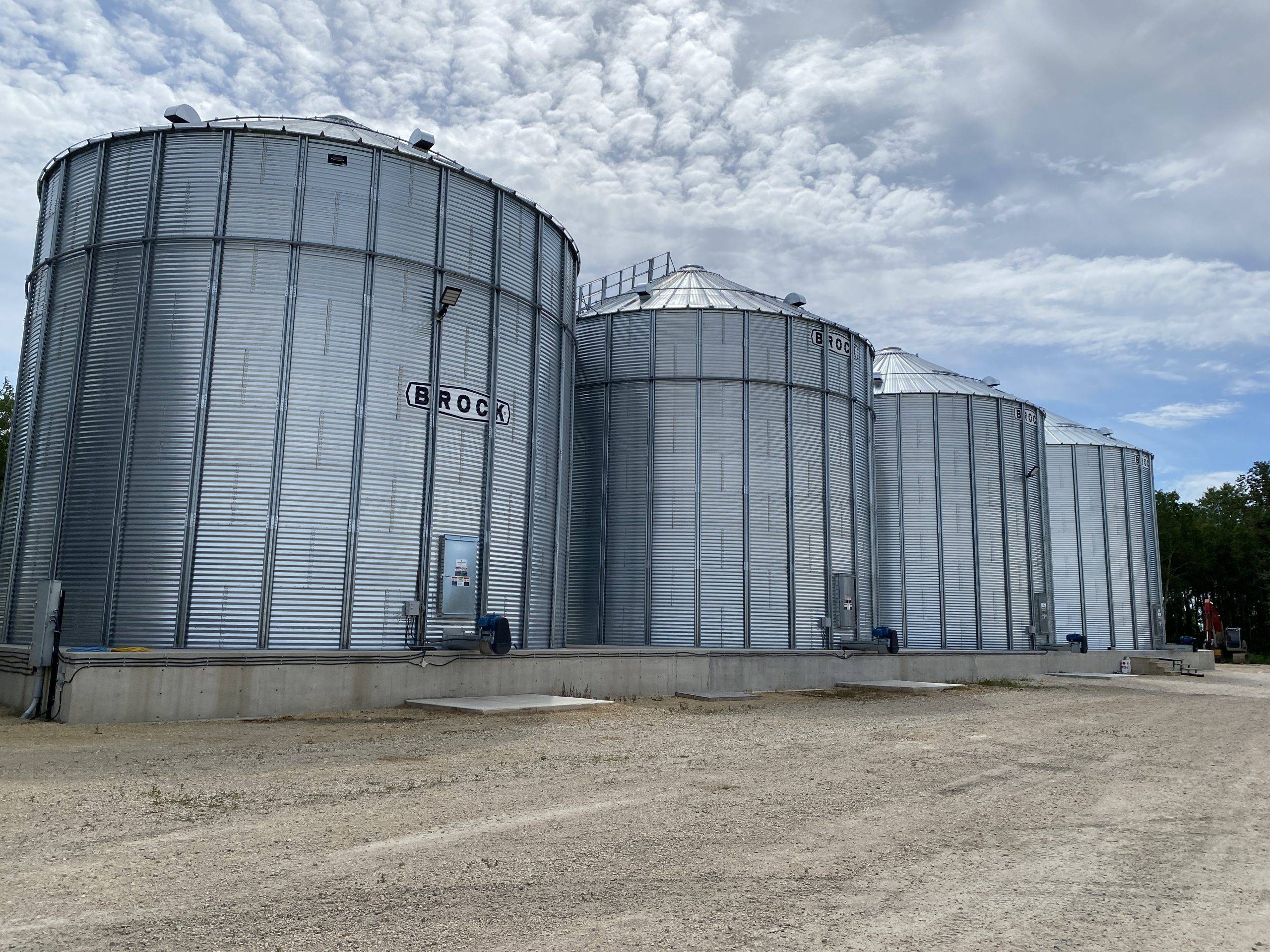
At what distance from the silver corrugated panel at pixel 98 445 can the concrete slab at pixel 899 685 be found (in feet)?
66.6

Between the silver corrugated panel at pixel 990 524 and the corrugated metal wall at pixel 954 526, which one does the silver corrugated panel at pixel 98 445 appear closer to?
the corrugated metal wall at pixel 954 526

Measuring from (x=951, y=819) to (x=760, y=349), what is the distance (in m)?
22.7

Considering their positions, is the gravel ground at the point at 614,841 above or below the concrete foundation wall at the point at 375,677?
below

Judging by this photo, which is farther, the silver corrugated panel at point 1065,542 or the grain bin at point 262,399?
the silver corrugated panel at point 1065,542

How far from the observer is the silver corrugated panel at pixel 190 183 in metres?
20.3

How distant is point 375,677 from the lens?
1827 cm

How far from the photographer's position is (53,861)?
7.32 metres

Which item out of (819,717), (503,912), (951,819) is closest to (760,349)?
(819,717)

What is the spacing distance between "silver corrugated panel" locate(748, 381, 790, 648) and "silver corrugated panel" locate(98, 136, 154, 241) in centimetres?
1786

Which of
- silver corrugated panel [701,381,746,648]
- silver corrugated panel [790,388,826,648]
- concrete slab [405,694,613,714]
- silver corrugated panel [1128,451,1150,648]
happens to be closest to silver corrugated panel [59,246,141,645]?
concrete slab [405,694,613,714]

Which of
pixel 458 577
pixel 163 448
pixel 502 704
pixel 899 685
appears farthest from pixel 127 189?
pixel 899 685

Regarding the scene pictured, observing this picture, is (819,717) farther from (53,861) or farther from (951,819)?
(53,861)

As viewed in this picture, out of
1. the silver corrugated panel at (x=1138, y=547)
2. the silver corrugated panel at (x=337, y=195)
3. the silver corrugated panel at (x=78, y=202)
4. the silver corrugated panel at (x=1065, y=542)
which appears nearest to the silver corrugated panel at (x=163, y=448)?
the silver corrugated panel at (x=337, y=195)

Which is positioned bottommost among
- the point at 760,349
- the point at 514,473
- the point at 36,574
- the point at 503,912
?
the point at 503,912
